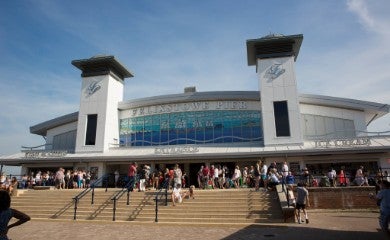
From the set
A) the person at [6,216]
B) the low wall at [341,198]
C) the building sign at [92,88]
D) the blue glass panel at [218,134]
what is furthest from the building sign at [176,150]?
the person at [6,216]

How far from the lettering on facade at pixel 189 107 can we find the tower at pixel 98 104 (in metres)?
2.19

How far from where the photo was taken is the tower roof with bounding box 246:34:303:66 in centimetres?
2350

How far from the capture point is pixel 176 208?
1353 cm

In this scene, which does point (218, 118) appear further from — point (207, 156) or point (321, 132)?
point (321, 132)

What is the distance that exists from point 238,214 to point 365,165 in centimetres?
1230

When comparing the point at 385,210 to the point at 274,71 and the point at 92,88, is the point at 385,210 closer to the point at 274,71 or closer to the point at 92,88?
the point at 274,71

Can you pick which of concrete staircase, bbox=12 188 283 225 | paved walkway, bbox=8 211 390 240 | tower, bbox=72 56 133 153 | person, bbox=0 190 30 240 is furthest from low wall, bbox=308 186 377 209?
tower, bbox=72 56 133 153

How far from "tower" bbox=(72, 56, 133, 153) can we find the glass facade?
1706mm

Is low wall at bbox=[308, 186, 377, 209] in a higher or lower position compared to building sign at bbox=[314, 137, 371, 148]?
lower

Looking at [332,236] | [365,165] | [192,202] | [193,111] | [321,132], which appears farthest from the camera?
[193,111]

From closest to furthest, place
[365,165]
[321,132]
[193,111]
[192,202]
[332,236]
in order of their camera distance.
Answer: [332,236]
[192,202]
[365,165]
[321,132]
[193,111]

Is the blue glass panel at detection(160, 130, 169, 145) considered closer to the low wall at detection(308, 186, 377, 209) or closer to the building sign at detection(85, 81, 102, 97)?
the building sign at detection(85, 81, 102, 97)

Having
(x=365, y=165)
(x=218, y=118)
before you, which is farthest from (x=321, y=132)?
(x=218, y=118)

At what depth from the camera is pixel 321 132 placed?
75.5 feet
